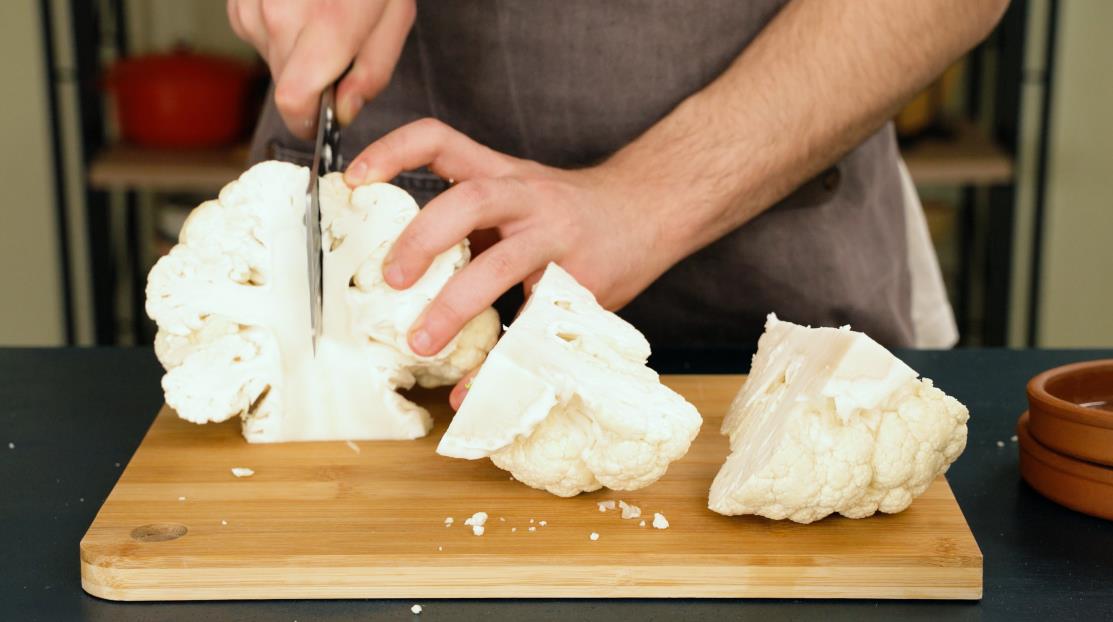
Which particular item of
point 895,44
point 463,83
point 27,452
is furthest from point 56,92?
point 895,44

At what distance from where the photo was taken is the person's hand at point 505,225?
1169 mm

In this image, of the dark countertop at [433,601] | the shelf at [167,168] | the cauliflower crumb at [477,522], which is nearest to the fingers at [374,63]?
the dark countertop at [433,601]

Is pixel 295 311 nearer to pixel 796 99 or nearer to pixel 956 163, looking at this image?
pixel 796 99

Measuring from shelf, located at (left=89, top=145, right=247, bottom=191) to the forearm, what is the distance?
1.65 metres

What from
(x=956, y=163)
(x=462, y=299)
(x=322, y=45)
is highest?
(x=322, y=45)

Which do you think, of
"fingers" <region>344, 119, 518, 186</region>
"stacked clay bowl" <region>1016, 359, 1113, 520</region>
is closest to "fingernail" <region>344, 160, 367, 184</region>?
"fingers" <region>344, 119, 518, 186</region>

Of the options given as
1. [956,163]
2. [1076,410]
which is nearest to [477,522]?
[1076,410]

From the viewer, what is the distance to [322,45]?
1.28 m

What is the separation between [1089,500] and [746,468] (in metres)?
0.29

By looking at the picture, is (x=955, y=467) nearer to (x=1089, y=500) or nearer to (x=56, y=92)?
(x=1089, y=500)

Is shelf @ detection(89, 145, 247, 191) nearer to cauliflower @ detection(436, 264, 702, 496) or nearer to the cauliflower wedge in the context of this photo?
cauliflower @ detection(436, 264, 702, 496)

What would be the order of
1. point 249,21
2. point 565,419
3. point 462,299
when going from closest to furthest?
point 565,419, point 462,299, point 249,21

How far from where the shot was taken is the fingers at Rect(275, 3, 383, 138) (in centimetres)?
125

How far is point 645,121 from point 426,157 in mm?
431
